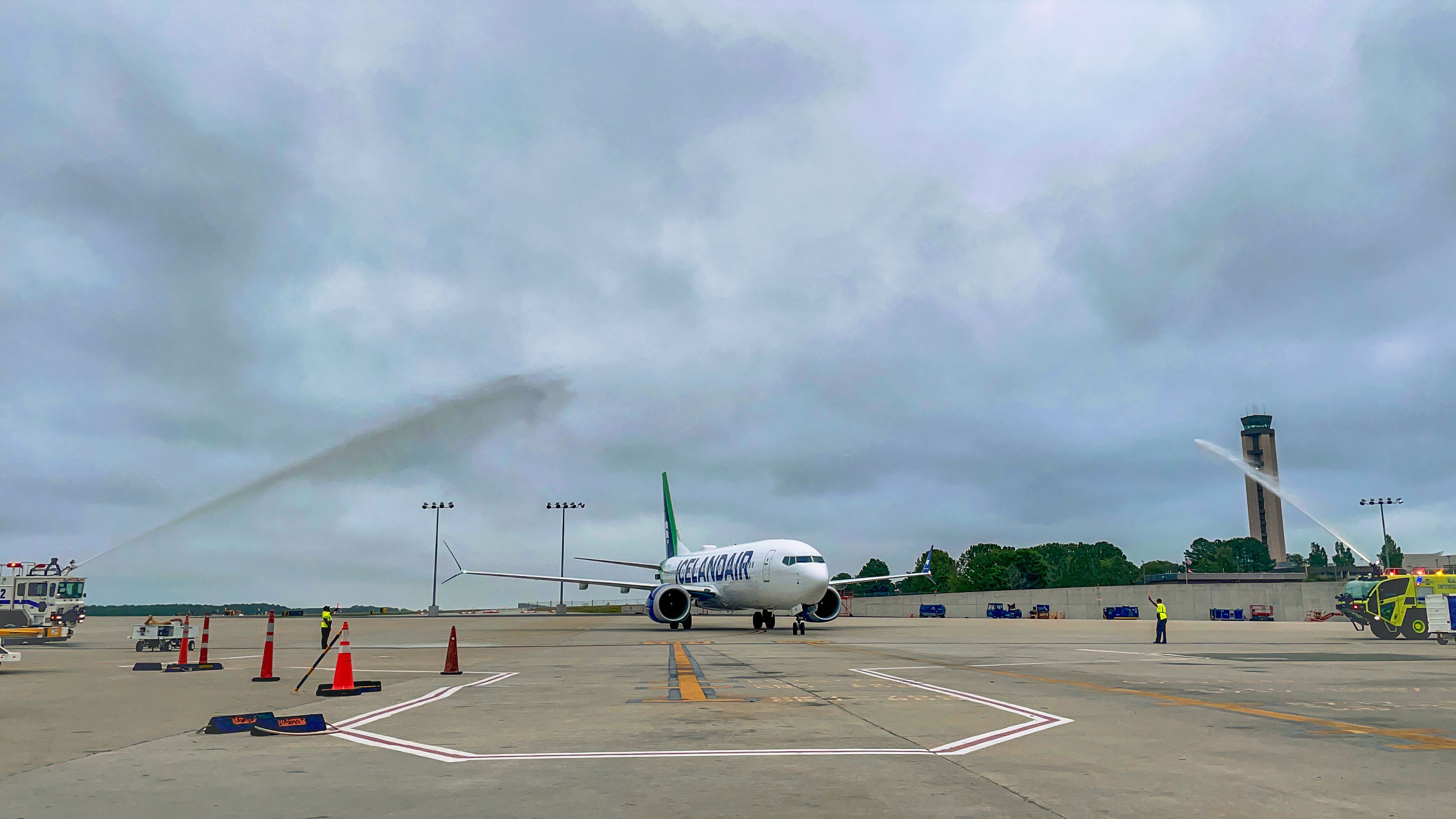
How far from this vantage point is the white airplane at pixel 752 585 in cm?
3706

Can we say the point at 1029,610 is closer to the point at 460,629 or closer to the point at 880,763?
the point at 460,629

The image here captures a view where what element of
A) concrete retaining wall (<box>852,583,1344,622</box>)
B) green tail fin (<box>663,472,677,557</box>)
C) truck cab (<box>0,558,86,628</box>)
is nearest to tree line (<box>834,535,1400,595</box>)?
concrete retaining wall (<box>852,583,1344,622</box>)

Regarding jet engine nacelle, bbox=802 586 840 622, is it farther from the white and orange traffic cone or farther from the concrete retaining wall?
the concrete retaining wall

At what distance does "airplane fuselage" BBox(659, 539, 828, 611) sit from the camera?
36.8m

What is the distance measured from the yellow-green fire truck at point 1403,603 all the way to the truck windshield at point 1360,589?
7.06 feet

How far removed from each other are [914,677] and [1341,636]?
2875 centimetres

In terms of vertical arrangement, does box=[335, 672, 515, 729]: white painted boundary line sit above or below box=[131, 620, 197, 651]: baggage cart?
above

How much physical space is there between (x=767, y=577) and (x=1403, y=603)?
77.7 feet

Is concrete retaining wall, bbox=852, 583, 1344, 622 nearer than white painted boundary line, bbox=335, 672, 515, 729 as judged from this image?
No

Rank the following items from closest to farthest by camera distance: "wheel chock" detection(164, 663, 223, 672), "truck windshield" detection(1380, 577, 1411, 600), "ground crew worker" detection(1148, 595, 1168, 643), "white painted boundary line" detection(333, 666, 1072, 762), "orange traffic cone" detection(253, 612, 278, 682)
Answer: "white painted boundary line" detection(333, 666, 1072, 762) < "orange traffic cone" detection(253, 612, 278, 682) < "wheel chock" detection(164, 663, 223, 672) < "ground crew worker" detection(1148, 595, 1168, 643) < "truck windshield" detection(1380, 577, 1411, 600)

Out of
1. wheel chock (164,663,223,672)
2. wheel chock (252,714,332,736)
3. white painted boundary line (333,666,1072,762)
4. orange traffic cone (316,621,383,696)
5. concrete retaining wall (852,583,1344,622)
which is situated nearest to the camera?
white painted boundary line (333,666,1072,762)

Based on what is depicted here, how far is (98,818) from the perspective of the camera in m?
5.59

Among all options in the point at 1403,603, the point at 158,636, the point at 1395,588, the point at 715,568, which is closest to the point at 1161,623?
the point at 1403,603

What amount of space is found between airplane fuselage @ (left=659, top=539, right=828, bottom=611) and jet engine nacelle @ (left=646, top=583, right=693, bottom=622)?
1.86 meters
